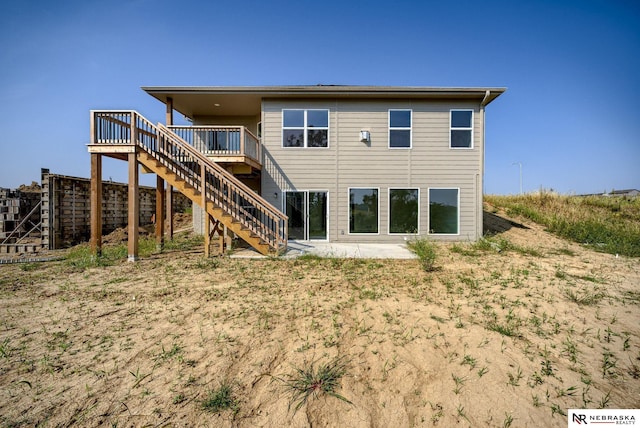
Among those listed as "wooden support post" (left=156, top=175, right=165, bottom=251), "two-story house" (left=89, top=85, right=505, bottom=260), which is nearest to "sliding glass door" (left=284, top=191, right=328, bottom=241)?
"two-story house" (left=89, top=85, right=505, bottom=260)

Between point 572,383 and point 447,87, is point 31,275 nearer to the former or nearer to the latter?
point 572,383

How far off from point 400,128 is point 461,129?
2.47m

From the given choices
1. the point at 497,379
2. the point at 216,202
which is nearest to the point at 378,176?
the point at 216,202

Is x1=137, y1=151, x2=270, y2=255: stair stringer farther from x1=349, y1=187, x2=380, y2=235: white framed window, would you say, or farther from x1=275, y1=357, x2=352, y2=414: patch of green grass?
x1=275, y1=357, x2=352, y2=414: patch of green grass

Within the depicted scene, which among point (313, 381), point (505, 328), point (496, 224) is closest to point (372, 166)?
point (496, 224)

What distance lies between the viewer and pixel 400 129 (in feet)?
36.7

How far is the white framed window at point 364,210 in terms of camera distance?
1113 centimetres

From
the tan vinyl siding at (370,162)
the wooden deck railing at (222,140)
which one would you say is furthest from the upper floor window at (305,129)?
the wooden deck railing at (222,140)

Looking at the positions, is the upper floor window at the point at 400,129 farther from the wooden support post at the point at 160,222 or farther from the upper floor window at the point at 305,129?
the wooden support post at the point at 160,222

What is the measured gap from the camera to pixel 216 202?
8531mm

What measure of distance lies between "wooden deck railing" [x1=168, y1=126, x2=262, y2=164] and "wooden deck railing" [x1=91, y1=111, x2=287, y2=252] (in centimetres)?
136

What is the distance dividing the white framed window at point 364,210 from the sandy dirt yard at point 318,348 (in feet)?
16.5

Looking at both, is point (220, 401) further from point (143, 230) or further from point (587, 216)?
point (587, 216)

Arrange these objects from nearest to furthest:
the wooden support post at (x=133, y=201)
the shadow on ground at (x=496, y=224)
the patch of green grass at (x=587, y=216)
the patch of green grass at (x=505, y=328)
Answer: the patch of green grass at (x=505, y=328), the wooden support post at (x=133, y=201), the patch of green grass at (x=587, y=216), the shadow on ground at (x=496, y=224)
